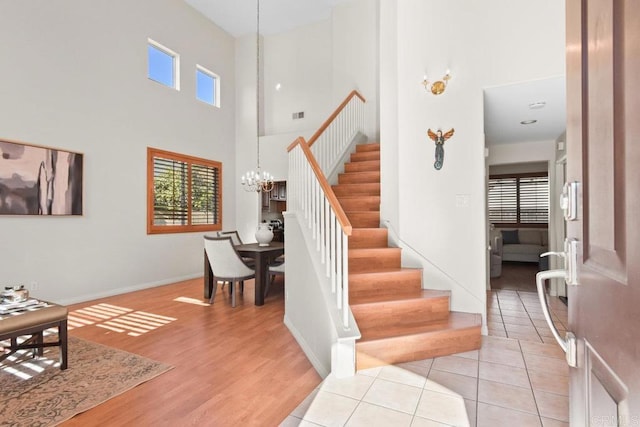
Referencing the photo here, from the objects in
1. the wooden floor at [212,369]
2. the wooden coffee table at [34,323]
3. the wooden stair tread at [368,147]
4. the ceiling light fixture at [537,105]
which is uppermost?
the ceiling light fixture at [537,105]

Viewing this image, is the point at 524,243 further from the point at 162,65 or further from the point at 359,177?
the point at 162,65

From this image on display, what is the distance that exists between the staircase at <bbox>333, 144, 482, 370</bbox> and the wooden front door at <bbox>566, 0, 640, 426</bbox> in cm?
184

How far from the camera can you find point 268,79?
8.16 metres

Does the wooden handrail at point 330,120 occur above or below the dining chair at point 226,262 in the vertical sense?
above

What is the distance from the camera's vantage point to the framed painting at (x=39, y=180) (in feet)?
13.2

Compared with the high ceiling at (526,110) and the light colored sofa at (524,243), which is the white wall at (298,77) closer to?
the high ceiling at (526,110)

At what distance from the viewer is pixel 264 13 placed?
717cm

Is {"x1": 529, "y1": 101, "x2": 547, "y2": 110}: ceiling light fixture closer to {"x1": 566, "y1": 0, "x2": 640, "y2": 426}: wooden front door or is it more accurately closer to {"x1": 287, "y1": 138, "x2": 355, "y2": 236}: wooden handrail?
{"x1": 287, "y1": 138, "x2": 355, "y2": 236}: wooden handrail

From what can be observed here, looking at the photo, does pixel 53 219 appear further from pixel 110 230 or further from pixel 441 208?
pixel 441 208

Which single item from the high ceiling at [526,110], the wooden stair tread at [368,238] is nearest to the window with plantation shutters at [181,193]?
the wooden stair tread at [368,238]

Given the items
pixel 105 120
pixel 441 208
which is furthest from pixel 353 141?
pixel 105 120

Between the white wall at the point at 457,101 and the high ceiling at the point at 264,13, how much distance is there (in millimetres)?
4136

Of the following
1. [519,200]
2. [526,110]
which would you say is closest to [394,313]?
[526,110]

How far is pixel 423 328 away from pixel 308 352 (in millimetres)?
1044
